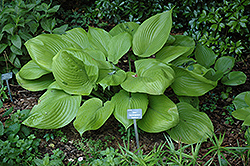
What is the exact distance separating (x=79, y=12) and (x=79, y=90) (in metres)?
2.38

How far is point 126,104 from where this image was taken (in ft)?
7.41

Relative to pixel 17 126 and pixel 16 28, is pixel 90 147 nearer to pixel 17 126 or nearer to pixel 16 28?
pixel 17 126

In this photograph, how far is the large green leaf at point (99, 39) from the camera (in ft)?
8.92

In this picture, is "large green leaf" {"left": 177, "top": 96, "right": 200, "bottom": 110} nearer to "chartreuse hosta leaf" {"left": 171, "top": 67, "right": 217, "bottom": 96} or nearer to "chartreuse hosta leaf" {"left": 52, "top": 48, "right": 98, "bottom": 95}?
"chartreuse hosta leaf" {"left": 171, "top": 67, "right": 217, "bottom": 96}

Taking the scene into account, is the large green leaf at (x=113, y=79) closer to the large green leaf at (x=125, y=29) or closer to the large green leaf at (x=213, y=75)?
the large green leaf at (x=125, y=29)

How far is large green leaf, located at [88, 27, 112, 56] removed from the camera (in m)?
2.72

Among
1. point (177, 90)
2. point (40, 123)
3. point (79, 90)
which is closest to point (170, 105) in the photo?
point (177, 90)

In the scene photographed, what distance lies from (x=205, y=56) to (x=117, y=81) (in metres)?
1.27

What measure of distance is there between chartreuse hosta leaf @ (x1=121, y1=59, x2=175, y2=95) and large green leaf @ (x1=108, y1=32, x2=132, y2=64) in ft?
0.95

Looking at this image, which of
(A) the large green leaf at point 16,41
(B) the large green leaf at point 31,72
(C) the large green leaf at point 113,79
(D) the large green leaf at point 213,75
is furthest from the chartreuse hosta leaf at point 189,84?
(A) the large green leaf at point 16,41

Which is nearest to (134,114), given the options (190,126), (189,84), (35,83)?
(190,126)

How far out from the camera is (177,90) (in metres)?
2.47

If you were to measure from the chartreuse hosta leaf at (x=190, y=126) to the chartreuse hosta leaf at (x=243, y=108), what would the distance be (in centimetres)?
31

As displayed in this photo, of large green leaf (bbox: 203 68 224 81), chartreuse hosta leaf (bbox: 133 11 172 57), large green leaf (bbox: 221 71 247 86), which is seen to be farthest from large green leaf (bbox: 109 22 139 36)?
large green leaf (bbox: 221 71 247 86)
